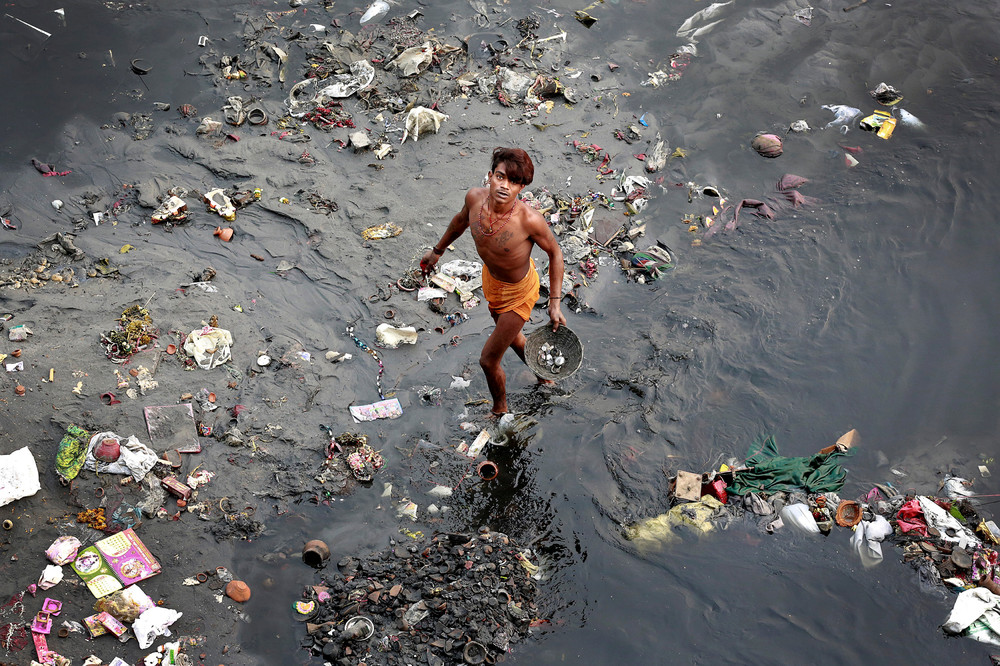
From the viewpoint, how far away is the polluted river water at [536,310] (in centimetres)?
404

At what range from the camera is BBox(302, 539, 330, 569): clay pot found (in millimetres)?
4036

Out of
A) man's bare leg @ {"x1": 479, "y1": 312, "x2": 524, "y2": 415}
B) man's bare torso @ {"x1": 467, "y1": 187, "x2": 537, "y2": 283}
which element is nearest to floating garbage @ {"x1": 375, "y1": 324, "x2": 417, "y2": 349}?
man's bare leg @ {"x1": 479, "y1": 312, "x2": 524, "y2": 415}

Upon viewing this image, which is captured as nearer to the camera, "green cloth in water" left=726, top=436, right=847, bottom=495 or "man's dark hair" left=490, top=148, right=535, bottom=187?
"man's dark hair" left=490, top=148, right=535, bottom=187

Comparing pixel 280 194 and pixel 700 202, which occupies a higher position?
pixel 280 194

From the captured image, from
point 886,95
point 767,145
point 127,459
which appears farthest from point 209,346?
point 886,95

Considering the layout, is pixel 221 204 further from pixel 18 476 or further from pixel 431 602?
pixel 431 602

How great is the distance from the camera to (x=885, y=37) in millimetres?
8227

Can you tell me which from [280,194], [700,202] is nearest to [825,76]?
[700,202]

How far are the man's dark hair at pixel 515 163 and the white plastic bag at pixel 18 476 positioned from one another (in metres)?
3.50

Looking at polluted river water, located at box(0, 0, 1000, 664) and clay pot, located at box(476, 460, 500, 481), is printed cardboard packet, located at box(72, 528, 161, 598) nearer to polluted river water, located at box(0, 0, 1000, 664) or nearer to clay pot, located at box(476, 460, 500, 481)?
polluted river water, located at box(0, 0, 1000, 664)

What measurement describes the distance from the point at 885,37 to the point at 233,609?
32.6ft

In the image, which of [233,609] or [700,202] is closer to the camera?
[233,609]

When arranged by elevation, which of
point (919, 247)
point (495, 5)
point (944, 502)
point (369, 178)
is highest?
point (495, 5)

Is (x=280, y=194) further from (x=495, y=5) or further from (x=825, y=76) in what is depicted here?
(x=825, y=76)
